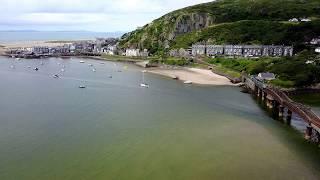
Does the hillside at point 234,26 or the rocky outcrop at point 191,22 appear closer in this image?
the hillside at point 234,26

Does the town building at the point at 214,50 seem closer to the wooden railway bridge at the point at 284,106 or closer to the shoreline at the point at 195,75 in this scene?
the shoreline at the point at 195,75

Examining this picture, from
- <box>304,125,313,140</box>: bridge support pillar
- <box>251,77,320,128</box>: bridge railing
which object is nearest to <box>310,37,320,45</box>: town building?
<box>251,77,320,128</box>: bridge railing

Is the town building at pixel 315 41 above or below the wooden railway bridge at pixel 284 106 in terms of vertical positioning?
above

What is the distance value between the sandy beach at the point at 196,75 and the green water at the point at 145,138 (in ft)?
41.8

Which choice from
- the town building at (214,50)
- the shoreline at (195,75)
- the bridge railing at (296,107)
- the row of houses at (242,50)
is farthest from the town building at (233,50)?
the bridge railing at (296,107)

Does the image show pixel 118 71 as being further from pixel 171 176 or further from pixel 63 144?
pixel 171 176

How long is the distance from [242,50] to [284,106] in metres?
68.5

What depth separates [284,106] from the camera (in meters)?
56.1

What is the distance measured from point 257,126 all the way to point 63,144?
2332 centimetres

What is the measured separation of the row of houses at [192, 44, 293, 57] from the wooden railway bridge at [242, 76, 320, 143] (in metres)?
37.2

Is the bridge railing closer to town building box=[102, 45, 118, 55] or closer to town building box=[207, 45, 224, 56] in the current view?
town building box=[207, 45, 224, 56]

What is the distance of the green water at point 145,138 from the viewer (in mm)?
34750

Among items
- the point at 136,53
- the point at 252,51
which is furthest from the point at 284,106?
the point at 136,53

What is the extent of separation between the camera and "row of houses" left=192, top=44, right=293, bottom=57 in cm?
11781
